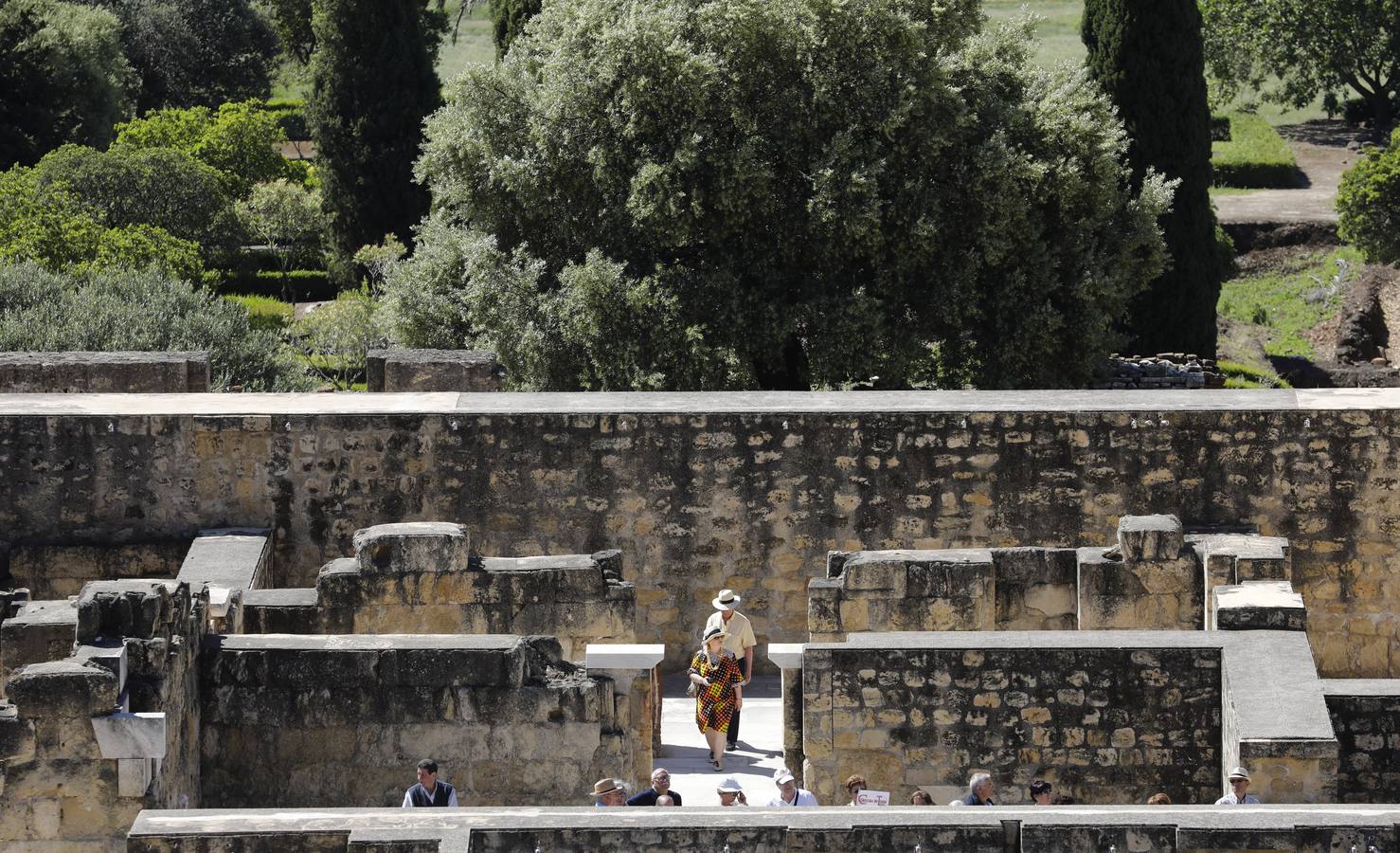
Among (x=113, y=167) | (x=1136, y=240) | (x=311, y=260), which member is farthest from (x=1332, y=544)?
(x=311, y=260)

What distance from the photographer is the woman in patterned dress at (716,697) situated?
14.0 metres

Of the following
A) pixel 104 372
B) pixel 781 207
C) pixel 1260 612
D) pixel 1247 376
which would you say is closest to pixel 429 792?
pixel 1260 612

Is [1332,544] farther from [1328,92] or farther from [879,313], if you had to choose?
[1328,92]

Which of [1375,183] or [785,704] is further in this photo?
[1375,183]

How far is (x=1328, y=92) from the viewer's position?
2429 inches

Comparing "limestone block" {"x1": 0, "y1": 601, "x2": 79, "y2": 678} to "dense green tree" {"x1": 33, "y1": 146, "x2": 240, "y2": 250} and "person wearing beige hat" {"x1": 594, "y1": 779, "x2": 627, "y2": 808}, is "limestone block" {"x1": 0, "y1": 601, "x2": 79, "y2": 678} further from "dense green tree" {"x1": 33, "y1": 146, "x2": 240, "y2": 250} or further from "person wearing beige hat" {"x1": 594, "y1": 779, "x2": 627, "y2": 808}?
"dense green tree" {"x1": 33, "y1": 146, "x2": 240, "y2": 250}

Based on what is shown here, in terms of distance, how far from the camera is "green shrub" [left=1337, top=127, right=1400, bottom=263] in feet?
142

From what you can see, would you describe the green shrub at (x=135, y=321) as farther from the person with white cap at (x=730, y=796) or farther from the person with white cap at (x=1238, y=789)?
the person with white cap at (x=1238, y=789)

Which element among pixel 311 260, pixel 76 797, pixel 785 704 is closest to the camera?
pixel 76 797

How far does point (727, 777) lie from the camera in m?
13.8

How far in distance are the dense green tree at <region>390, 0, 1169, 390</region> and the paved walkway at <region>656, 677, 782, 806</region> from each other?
841 centimetres

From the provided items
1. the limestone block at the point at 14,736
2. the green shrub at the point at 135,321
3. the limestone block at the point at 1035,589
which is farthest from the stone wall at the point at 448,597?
the green shrub at the point at 135,321

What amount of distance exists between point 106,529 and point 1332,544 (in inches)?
356

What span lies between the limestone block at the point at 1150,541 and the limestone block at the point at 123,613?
650 cm
